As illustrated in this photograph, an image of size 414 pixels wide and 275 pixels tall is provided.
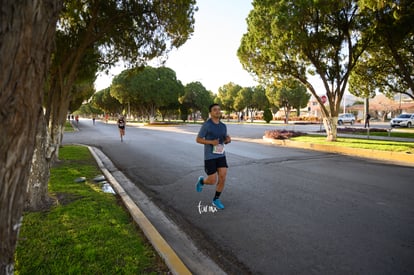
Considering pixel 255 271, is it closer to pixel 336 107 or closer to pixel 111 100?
pixel 336 107

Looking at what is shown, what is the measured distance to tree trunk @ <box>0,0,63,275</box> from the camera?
1.59m

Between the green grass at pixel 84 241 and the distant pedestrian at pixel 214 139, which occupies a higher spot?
the distant pedestrian at pixel 214 139

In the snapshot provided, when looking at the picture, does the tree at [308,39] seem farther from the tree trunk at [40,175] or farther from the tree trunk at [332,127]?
the tree trunk at [40,175]

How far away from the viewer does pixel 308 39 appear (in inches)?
525

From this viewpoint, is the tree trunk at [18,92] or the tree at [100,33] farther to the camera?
the tree at [100,33]

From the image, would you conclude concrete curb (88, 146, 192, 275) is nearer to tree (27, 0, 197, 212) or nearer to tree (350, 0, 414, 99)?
tree (27, 0, 197, 212)

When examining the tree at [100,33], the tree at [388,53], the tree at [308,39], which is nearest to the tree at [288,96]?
the tree at [388,53]

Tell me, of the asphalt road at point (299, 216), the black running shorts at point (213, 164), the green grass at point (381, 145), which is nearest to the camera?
the asphalt road at point (299, 216)

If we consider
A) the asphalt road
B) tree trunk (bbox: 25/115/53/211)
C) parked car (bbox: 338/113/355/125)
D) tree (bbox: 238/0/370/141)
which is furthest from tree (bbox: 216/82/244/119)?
tree trunk (bbox: 25/115/53/211)

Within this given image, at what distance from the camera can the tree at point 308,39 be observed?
41.2 feet

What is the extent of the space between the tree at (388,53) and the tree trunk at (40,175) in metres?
11.2

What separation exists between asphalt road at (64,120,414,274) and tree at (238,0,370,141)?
725 centimetres

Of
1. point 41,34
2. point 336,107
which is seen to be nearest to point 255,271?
point 41,34

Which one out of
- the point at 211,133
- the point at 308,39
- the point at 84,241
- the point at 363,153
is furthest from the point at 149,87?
the point at 84,241
